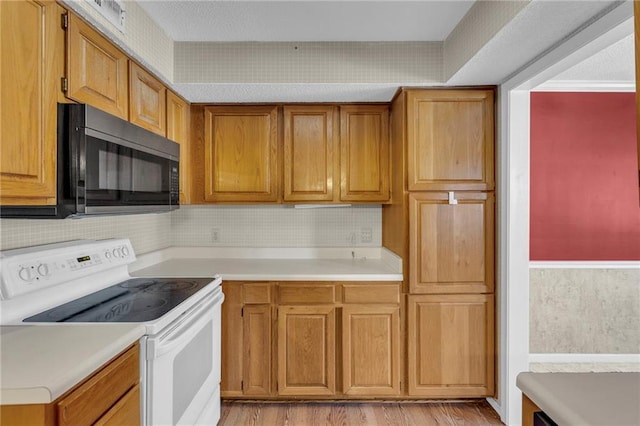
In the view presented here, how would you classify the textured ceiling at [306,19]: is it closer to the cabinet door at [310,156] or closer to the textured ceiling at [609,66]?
the cabinet door at [310,156]

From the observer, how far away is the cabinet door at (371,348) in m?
2.30

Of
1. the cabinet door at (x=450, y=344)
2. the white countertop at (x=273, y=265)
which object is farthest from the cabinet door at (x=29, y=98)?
the cabinet door at (x=450, y=344)

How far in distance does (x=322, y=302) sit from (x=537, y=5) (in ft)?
6.03

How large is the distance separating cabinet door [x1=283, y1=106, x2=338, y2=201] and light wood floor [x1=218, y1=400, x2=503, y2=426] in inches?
54.9

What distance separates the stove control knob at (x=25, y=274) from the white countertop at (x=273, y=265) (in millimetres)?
868

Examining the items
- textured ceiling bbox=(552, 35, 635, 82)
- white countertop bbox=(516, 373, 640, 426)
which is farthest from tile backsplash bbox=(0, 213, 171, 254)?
textured ceiling bbox=(552, 35, 635, 82)

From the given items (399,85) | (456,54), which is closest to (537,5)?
(456,54)

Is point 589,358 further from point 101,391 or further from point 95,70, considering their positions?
point 95,70

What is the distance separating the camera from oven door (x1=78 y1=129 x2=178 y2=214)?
135 cm

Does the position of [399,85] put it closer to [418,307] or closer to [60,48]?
[418,307]

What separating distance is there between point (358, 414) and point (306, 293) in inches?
32.3

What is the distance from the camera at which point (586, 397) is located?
802 millimetres

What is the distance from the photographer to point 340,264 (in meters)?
2.63

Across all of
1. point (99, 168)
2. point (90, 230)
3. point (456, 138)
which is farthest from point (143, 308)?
point (456, 138)
